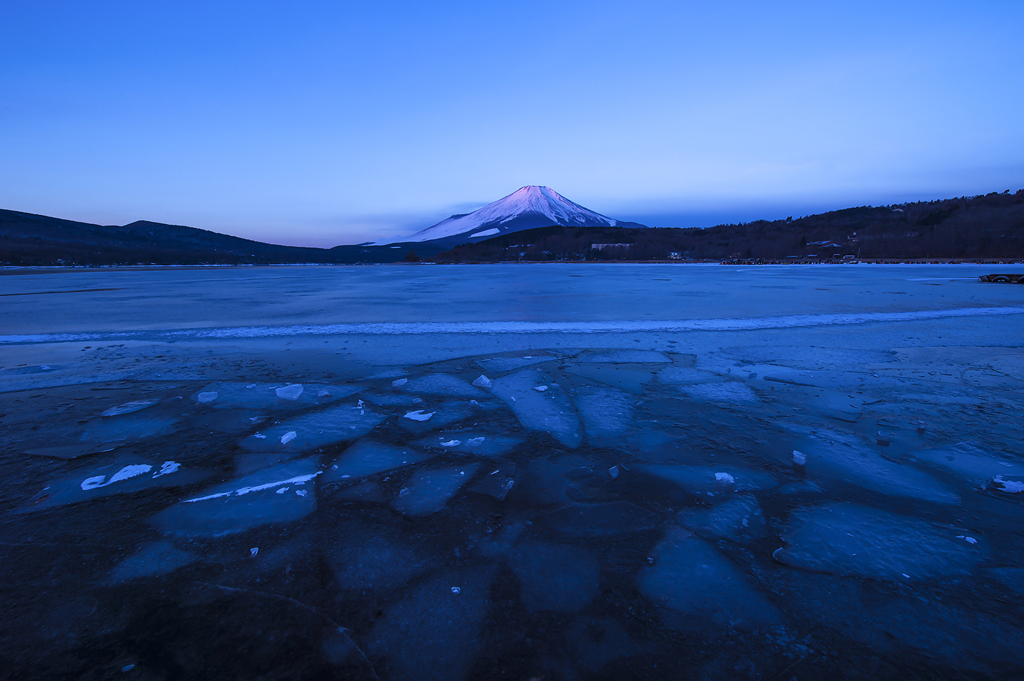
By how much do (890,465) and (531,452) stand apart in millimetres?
1915

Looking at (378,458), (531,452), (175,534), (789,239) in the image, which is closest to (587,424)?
(531,452)

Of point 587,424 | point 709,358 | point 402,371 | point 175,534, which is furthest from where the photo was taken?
point 709,358

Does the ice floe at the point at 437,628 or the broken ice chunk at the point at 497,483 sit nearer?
the ice floe at the point at 437,628

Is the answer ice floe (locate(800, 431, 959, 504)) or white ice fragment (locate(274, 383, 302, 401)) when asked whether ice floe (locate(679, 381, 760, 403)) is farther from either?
white ice fragment (locate(274, 383, 302, 401))

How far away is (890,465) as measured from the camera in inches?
93.4

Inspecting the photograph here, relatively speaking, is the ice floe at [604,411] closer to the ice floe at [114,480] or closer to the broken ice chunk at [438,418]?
the broken ice chunk at [438,418]

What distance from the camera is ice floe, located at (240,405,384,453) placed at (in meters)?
2.68

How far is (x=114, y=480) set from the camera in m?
2.25

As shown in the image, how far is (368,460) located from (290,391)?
155 cm

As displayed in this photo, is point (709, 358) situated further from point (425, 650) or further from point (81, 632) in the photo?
point (81, 632)

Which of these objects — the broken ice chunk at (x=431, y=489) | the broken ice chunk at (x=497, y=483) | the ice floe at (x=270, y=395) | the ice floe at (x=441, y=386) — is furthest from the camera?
the ice floe at (x=441, y=386)

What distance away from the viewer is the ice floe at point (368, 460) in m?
2.33

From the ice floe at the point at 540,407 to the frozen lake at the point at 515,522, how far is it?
0.09ft

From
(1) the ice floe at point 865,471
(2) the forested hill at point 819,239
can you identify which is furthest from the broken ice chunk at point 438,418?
(2) the forested hill at point 819,239
